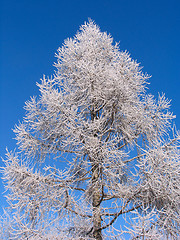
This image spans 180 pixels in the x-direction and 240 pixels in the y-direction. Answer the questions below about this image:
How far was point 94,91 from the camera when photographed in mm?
6664

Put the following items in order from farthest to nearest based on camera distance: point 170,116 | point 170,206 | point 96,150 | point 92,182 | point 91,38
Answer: point 91,38
point 170,116
point 92,182
point 96,150
point 170,206

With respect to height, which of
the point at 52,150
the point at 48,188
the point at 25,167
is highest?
the point at 52,150

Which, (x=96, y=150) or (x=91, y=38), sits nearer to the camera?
(x=96, y=150)

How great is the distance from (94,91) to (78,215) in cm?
294

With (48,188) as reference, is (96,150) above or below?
above

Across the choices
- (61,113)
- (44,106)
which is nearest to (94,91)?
(61,113)

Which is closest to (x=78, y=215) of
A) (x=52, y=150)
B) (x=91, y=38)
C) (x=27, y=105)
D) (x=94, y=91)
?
(x=52, y=150)

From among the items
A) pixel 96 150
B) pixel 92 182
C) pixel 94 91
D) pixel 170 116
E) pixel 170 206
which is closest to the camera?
pixel 170 206

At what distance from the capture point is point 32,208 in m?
5.91

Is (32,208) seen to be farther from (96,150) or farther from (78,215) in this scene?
(96,150)

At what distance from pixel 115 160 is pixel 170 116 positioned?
2.42 m

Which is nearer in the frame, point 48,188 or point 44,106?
point 48,188

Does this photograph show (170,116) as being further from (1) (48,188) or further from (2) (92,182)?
(1) (48,188)

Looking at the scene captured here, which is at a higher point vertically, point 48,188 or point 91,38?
point 91,38
